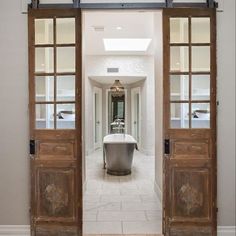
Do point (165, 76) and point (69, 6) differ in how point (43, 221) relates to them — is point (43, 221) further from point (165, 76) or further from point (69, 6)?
point (69, 6)

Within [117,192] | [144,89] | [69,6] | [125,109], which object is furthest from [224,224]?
[125,109]

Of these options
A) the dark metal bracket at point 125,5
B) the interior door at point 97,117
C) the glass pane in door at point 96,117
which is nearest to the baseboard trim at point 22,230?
the dark metal bracket at point 125,5

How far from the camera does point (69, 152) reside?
3254mm

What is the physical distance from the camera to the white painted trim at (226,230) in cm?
324

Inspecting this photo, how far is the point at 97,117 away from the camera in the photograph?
11.6 m

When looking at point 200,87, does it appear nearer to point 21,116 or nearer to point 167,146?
point 167,146

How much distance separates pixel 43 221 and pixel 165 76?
2140 millimetres

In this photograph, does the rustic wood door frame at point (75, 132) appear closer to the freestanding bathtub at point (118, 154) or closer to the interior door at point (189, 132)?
the interior door at point (189, 132)

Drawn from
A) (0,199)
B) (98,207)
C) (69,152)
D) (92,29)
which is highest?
(92,29)

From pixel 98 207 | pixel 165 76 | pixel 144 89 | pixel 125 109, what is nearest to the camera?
pixel 165 76

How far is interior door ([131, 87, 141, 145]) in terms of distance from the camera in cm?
1135

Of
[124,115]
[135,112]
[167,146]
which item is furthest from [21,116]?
[124,115]

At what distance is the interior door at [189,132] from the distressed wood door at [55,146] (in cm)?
103

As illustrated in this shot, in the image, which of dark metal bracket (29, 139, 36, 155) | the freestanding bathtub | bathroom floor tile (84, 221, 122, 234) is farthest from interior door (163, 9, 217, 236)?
the freestanding bathtub
